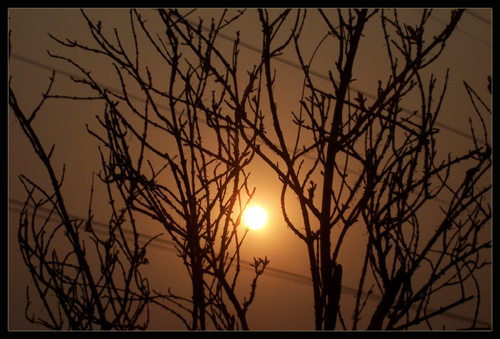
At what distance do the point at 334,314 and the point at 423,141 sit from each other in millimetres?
512

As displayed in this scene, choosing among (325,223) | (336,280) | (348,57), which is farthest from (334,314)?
(348,57)

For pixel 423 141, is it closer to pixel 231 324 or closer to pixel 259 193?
pixel 231 324

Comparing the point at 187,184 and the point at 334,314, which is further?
the point at 187,184

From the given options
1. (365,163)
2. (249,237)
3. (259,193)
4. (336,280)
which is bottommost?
(336,280)

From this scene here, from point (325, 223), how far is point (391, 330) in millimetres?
317

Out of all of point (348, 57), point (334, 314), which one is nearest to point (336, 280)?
point (334, 314)

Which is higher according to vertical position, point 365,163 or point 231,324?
point 365,163

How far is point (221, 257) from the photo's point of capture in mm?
1471

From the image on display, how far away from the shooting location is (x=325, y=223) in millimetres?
1414

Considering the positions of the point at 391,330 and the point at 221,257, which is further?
the point at 221,257
